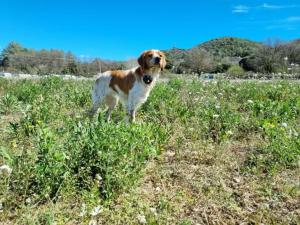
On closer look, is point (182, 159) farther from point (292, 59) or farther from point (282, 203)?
point (292, 59)

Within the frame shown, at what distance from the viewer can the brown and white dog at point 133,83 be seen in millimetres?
7484

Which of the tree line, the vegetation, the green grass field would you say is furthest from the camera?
the tree line

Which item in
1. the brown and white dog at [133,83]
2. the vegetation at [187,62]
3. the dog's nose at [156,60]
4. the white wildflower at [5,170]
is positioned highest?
the vegetation at [187,62]

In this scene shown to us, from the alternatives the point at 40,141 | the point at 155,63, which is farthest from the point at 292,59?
the point at 40,141

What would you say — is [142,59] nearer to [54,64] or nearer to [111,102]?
[111,102]

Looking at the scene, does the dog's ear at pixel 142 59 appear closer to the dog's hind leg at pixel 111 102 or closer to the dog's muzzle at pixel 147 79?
the dog's muzzle at pixel 147 79

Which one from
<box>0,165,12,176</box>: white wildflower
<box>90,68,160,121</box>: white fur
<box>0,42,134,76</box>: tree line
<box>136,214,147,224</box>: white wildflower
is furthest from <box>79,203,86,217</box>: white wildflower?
<box>0,42,134,76</box>: tree line

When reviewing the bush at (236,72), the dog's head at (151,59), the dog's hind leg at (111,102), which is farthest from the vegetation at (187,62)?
the dog's head at (151,59)

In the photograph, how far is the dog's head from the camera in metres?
7.38

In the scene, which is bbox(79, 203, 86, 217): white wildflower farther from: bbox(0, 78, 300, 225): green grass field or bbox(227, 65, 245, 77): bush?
bbox(227, 65, 245, 77): bush

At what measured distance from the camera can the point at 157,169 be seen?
14.5ft

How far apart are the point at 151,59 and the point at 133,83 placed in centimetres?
65

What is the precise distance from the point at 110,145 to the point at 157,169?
35.8 inches

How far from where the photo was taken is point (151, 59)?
738 cm
